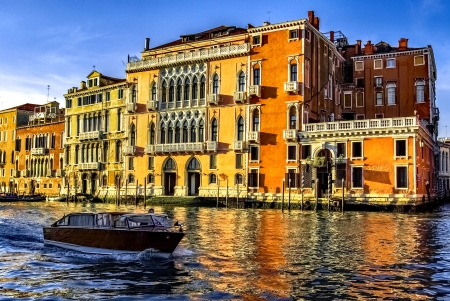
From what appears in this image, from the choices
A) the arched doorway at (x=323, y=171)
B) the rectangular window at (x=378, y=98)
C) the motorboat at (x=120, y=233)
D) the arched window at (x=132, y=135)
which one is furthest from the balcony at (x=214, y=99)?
the motorboat at (x=120, y=233)

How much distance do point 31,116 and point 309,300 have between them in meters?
57.6

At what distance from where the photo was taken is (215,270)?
1200 cm

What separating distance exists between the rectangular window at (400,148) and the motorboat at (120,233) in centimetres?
2207

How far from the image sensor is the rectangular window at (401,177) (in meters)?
32.8

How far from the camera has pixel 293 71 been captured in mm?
38031

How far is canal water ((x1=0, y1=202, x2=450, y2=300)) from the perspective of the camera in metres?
9.84

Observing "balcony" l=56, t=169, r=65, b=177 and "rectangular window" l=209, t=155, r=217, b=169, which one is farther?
"balcony" l=56, t=169, r=65, b=177

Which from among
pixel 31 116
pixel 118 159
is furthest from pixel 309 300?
pixel 31 116

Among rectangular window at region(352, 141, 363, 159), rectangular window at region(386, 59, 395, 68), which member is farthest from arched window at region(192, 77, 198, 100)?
rectangular window at region(386, 59, 395, 68)

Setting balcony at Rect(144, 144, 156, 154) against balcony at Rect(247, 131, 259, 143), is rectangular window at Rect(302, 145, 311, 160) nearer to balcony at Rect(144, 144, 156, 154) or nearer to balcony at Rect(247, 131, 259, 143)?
balcony at Rect(247, 131, 259, 143)

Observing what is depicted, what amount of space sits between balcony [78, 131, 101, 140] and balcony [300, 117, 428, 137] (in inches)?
862

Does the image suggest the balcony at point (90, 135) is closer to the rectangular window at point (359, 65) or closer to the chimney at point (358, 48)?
the rectangular window at point (359, 65)

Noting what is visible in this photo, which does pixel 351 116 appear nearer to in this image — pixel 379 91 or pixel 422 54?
pixel 379 91

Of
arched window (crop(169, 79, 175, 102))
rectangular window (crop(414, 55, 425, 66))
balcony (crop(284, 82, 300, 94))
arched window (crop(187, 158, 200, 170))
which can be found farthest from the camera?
A: arched window (crop(169, 79, 175, 102))
